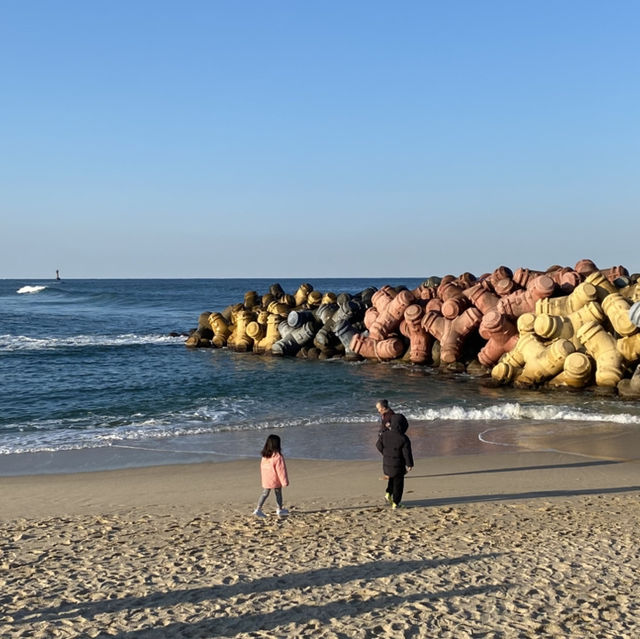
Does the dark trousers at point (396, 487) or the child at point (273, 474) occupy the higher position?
the child at point (273, 474)

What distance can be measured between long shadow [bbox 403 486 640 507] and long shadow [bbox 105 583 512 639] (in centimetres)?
352

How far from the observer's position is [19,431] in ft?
53.8

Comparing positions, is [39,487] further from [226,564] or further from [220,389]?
[220,389]

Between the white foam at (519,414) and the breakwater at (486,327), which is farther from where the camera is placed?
the breakwater at (486,327)

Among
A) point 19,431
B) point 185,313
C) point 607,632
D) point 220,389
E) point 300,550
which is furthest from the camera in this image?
point 185,313

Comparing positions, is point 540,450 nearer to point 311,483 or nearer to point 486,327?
point 311,483

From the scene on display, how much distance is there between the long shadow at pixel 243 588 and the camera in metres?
6.42

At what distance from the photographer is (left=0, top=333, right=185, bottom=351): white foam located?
35406 mm

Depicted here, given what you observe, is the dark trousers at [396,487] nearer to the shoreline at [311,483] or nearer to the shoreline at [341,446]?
the shoreline at [311,483]

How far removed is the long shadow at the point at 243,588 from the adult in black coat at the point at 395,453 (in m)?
2.23

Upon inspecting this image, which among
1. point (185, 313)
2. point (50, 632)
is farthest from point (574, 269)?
point (185, 313)

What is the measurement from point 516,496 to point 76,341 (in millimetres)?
31433

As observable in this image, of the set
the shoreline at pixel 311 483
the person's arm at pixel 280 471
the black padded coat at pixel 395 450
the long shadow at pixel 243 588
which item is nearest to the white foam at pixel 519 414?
the shoreline at pixel 311 483

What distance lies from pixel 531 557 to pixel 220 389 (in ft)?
51.3
